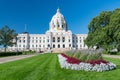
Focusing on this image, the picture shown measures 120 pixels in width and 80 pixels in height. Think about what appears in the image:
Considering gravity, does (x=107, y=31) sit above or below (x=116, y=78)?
above

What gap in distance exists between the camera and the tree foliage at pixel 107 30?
60875 mm

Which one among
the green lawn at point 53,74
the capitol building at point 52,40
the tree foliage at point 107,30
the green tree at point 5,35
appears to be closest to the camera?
the green lawn at point 53,74

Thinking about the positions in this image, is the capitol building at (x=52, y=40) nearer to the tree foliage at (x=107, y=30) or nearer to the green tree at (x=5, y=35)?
the green tree at (x=5, y=35)

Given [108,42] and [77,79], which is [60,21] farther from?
[77,79]

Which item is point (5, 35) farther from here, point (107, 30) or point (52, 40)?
point (52, 40)

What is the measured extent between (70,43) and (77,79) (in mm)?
169822

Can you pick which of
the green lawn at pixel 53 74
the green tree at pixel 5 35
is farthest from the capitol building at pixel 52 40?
the green lawn at pixel 53 74

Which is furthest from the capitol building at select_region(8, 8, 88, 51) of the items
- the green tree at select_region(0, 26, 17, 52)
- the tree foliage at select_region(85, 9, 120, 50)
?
the tree foliage at select_region(85, 9, 120, 50)

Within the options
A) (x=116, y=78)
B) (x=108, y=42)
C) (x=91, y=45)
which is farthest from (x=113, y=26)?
(x=116, y=78)

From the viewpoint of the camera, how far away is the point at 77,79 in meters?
13.6

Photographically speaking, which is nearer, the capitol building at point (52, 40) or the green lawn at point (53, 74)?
the green lawn at point (53, 74)

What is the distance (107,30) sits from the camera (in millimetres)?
65062

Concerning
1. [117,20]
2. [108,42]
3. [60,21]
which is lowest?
[108,42]

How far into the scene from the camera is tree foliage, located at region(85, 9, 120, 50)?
60875 millimetres
